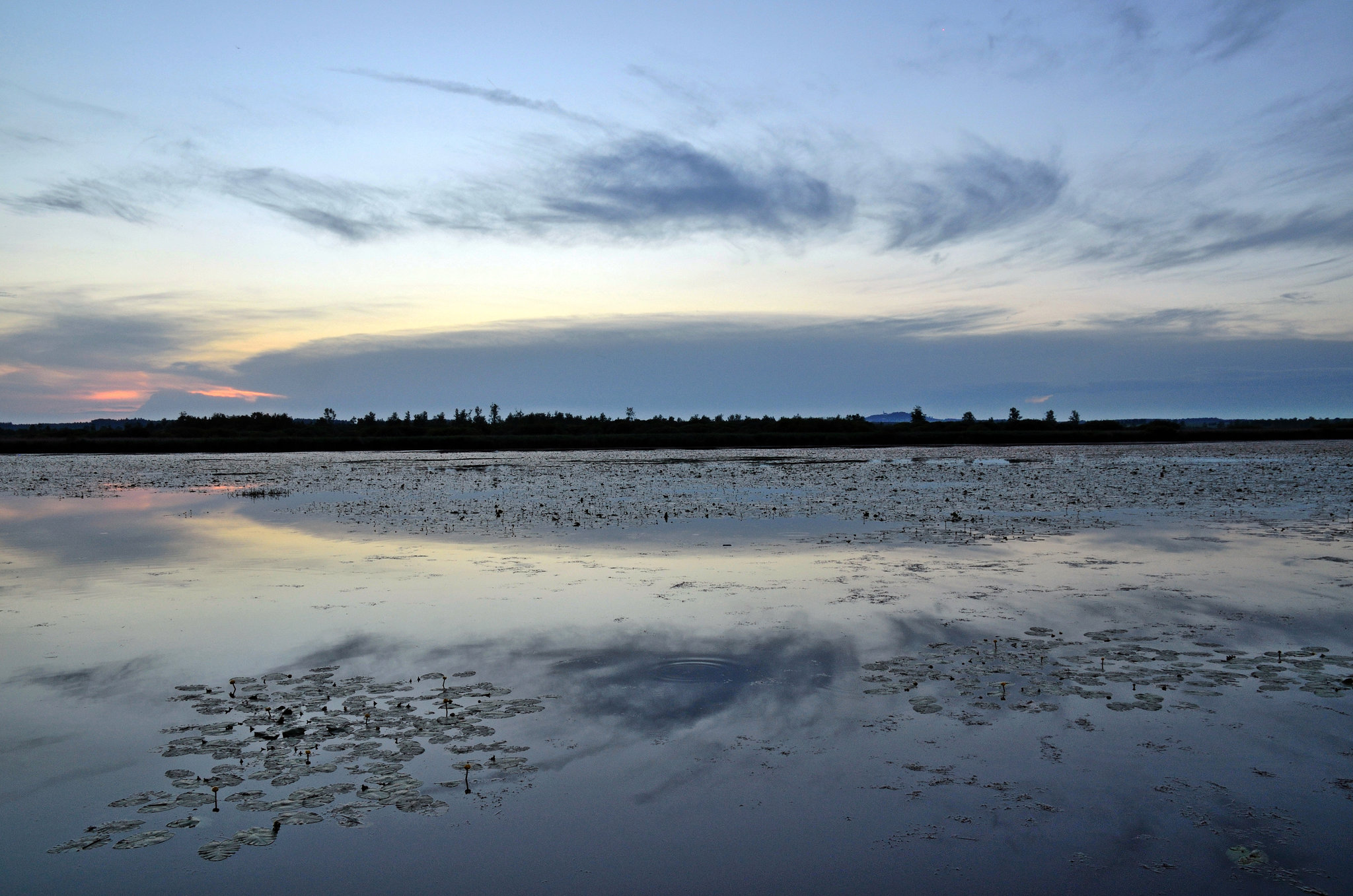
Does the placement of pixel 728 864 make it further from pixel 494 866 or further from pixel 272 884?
pixel 272 884

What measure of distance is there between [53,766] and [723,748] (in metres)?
4.89

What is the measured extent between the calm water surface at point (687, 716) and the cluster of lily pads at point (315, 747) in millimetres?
33

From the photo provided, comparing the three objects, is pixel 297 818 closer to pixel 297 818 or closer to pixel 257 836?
pixel 297 818

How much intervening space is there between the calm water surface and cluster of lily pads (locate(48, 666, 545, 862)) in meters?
0.03

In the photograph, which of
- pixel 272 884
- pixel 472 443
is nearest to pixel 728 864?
pixel 272 884

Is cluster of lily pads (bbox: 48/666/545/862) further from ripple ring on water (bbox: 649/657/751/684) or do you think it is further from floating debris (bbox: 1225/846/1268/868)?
floating debris (bbox: 1225/846/1268/868)

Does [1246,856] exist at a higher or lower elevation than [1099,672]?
lower

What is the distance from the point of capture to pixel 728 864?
4758 millimetres

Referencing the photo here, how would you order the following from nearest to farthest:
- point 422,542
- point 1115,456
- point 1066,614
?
point 1066,614, point 422,542, point 1115,456

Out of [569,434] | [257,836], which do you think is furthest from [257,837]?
[569,434]

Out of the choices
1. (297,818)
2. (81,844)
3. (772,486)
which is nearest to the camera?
(81,844)

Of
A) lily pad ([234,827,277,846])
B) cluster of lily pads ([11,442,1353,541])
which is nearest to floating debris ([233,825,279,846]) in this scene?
lily pad ([234,827,277,846])

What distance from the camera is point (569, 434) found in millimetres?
85125

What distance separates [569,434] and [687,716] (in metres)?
79.0
